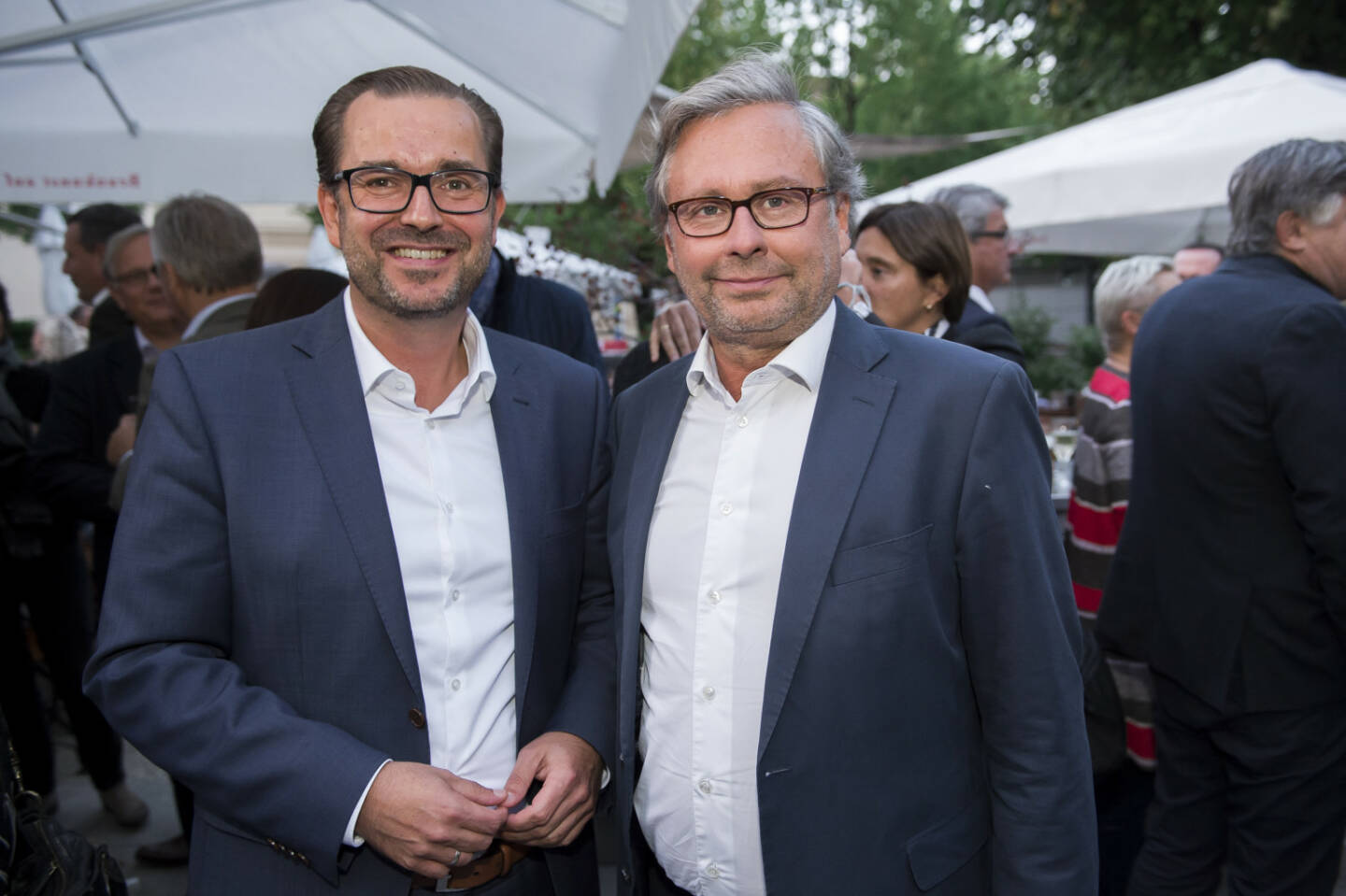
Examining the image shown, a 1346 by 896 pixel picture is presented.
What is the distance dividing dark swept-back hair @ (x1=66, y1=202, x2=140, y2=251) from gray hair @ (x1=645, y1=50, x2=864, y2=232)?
4.02 meters

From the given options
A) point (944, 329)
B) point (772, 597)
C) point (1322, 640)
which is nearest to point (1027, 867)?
point (772, 597)

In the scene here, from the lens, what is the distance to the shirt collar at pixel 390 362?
1893mm

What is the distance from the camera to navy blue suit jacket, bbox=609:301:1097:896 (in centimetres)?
161

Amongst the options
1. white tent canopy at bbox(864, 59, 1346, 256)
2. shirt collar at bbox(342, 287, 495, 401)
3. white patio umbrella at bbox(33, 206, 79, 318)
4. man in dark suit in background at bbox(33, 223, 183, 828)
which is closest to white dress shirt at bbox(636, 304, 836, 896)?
shirt collar at bbox(342, 287, 495, 401)

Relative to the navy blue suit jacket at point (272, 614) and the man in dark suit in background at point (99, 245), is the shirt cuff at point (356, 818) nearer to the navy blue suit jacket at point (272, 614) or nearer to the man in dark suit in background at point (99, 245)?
the navy blue suit jacket at point (272, 614)

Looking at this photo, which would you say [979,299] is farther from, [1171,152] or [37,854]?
[37,854]

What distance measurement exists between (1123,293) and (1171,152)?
1.60 metres

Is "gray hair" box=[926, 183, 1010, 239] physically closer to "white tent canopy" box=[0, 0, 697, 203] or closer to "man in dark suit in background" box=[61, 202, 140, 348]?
"white tent canopy" box=[0, 0, 697, 203]

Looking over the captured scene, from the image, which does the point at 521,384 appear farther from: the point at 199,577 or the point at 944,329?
the point at 944,329

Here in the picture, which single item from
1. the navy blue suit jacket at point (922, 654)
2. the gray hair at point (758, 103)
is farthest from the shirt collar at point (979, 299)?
the navy blue suit jacket at point (922, 654)

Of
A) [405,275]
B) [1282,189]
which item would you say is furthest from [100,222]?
[1282,189]

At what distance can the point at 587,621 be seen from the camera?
7.09 ft

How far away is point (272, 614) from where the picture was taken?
173 centimetres

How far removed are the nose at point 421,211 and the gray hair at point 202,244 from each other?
5.53ft
